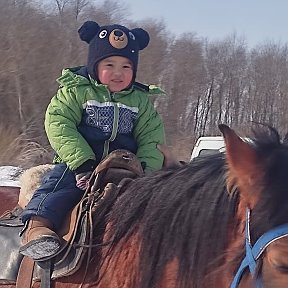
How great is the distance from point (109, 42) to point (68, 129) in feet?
1.51

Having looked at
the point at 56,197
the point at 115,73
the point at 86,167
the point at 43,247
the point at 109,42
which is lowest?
the point at 43,247

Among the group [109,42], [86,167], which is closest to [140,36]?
[109,42]

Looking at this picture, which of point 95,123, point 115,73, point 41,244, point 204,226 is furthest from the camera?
point 115,73

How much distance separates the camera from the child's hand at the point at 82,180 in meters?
2.56

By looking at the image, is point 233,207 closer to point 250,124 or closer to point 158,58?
point 250,124

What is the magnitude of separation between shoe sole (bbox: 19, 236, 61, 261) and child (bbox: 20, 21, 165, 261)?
0.04 m

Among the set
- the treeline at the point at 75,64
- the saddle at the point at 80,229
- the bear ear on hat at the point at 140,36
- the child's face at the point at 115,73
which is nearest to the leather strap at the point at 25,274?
the saddle at the point at 80,229

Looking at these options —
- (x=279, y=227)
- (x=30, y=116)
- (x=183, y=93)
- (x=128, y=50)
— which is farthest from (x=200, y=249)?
(x=183, y=93)

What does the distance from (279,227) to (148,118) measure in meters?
1.40

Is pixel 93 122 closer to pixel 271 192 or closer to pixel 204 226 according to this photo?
pixel 204 226

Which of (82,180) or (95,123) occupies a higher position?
(95,123)

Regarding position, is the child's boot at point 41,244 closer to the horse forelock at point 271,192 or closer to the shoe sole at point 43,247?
the shoe sole at point 43,247

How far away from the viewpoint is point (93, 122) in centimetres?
272

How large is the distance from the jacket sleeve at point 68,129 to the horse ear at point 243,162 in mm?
1026
